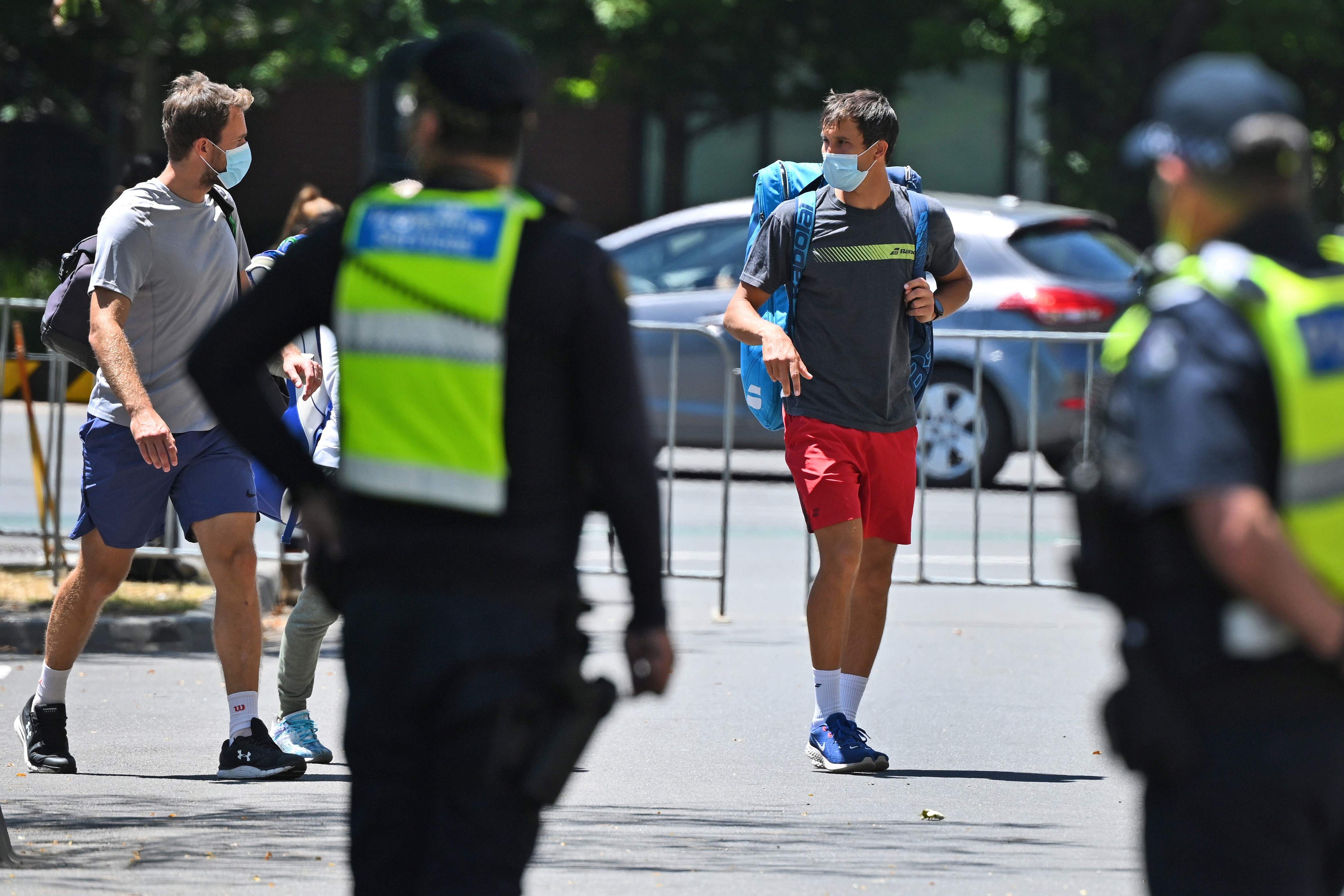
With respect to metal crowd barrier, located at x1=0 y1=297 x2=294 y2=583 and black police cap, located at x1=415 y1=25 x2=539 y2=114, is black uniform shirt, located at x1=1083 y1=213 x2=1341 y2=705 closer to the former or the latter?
black police cap, located at x1=415 y1=25 x2=539 y2=114

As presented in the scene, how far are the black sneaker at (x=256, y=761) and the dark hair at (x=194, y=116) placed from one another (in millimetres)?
1697

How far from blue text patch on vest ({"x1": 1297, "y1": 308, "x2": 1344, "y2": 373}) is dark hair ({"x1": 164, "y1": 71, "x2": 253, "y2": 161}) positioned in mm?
4054

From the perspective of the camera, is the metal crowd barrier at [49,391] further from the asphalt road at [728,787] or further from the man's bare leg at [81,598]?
the man's bare leg at [81,598]

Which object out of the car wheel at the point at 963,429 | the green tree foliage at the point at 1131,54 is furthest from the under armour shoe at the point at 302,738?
the green tree foliage at the point at 1131,54

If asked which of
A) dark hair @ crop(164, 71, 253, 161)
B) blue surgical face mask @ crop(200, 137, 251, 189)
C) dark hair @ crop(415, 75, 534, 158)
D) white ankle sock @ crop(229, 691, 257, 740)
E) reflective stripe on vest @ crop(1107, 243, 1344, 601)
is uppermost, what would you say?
dark hair @ crop(164, 71, 253, 161)

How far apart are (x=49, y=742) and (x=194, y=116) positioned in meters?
1.88

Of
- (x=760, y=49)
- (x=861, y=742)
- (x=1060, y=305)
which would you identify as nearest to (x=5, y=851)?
(x=861, y=742)

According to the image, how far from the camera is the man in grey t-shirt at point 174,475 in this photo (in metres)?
5.86

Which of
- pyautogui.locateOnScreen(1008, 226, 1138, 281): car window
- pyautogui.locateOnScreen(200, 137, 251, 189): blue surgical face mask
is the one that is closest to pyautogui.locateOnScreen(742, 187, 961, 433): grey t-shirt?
pyautogui.locateOnScreen(200, 137, 251, 189): blue surgical face mask

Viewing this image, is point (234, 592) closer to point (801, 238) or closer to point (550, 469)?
point (801, 238)

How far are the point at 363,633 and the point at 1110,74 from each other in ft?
67.0

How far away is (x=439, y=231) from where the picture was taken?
2.95m

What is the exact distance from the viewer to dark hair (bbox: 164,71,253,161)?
5.92 meters

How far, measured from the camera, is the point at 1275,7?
20.4 meters
